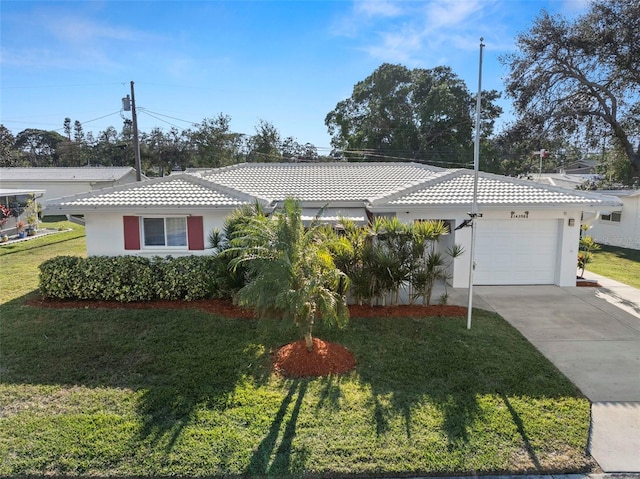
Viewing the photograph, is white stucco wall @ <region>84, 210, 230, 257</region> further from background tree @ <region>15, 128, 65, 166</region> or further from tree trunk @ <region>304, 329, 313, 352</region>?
background tree @ <region>15, 128, 65, 166</region>

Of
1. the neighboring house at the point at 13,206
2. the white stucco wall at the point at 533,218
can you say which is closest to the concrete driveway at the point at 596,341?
the white stucco wall at the point at 533,218

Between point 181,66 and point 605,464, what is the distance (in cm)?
1919

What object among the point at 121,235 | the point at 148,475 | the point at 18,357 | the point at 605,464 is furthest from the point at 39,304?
the point at 605,464

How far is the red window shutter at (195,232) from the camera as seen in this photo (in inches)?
580

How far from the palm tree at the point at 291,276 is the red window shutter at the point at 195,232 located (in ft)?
20.2

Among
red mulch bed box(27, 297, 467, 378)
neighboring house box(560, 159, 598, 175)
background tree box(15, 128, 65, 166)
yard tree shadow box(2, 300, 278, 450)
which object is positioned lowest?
yard tree shadow box(2, 300, 278, 450)

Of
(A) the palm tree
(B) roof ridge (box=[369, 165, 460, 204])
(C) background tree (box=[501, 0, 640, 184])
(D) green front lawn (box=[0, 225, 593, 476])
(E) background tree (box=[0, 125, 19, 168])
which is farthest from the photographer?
(E) background tree (box=[0, 125, 19, 168])

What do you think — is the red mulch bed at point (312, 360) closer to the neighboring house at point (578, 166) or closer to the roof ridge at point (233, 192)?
the roof ridge at point (233, 192)

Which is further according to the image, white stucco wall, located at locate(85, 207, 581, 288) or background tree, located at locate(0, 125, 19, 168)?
background tree, located at locate(0, 125, 19, 168)

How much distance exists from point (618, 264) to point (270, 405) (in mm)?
22651

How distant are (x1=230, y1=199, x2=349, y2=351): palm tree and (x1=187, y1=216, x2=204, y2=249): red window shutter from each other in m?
6.15

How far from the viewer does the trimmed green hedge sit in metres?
13.2

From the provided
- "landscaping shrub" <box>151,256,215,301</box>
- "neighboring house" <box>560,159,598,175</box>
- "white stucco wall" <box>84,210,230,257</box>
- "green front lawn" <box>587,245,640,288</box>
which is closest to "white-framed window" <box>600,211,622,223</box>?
"green front lawn" <box>587,245,640,288</box>

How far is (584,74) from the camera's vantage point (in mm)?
26891
